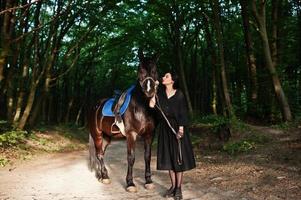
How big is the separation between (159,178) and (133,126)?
1.69 m

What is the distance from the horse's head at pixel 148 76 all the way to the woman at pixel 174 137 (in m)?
0.15

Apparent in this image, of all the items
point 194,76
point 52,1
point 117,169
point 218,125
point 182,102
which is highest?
point 52,1

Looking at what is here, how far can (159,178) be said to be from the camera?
8.24 metres

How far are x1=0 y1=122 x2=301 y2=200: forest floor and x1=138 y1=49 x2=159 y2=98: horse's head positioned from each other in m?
1.85

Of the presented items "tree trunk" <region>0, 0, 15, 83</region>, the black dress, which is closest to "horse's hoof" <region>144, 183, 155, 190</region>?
the black dress

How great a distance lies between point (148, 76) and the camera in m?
6.55

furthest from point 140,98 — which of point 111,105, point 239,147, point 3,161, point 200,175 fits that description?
point 3,161

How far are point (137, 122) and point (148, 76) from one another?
1.03 metres

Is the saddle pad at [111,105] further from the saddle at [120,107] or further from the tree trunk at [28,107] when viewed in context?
the tree trunk at [28,107]

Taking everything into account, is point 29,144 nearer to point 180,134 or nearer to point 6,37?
point 6,37

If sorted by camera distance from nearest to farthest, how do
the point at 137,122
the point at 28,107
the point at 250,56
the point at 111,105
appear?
the point at 137,122 → the point at 111,105 → the point at 28,107 → the point at 250,56

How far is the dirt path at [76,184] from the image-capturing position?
663 centimetres

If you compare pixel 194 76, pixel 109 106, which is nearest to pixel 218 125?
pixel 109 106

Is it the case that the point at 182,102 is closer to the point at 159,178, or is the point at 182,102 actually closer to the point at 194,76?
the point at 159,178
